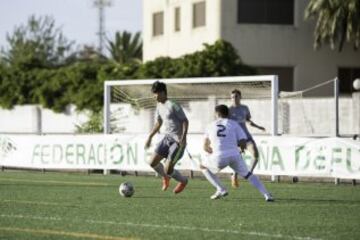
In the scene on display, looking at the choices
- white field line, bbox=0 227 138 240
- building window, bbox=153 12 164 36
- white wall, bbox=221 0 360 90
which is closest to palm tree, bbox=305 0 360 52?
white wall, bbox=221 0 360 90

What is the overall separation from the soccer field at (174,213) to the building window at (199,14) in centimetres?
3057

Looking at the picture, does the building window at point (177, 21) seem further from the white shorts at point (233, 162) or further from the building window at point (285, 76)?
the white shorts at point (233, 162)

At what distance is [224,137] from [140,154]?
9846mm

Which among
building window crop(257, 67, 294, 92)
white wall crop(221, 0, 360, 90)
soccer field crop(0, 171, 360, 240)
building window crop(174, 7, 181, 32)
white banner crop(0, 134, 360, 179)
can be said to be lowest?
soccer field crop(0, 171, 360, 240)

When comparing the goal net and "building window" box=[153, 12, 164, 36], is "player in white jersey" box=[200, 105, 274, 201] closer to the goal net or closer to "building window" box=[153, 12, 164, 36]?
the goal net

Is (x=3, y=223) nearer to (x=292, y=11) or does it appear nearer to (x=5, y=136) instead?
(x=5, y=136)

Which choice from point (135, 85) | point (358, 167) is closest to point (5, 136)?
point (135, 85)

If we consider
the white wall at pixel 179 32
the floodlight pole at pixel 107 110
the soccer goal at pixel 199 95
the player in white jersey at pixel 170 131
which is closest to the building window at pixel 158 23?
the white wall at pixel 179 32

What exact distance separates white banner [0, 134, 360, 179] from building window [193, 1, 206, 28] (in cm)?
2289

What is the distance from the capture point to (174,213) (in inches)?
540

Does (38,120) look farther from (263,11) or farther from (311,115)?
(311,115)

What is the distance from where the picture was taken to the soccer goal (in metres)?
25.1

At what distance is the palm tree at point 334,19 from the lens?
4825 cm

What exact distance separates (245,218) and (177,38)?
131 ft
